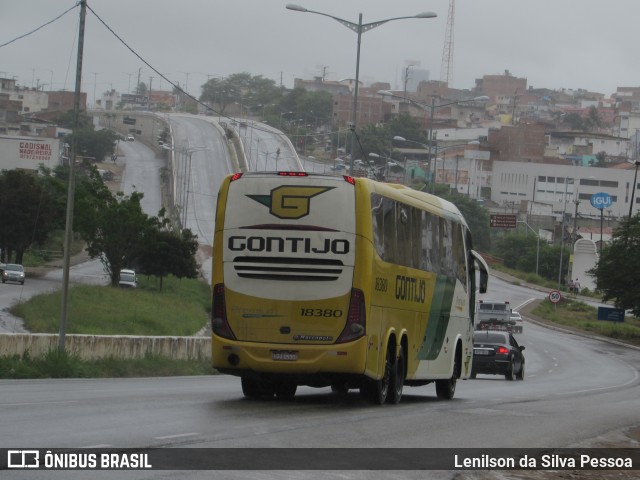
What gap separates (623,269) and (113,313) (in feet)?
123

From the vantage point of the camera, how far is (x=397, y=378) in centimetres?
1956

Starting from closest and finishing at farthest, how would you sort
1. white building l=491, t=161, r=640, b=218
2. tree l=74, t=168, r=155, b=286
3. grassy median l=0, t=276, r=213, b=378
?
1. grassy median l=0, t=276, r=213, b=378
2. tree l=74, t=168, r=155, b=286
3. white building l=491, t=161, r=640, b=218

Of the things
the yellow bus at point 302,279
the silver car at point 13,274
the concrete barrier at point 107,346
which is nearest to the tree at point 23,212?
the silver car at point 13,274

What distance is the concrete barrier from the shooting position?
1071 inches

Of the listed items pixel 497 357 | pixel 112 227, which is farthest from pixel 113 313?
pixel 112 227

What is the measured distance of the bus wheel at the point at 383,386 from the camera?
18656mm

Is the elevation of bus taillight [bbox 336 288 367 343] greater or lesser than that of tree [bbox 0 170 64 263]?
greater

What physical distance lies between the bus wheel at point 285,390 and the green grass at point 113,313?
26.0 metres

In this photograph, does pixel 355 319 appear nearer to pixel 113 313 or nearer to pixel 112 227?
pixel 113 313

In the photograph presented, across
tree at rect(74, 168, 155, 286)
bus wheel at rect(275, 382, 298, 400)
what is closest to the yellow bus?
bus wheel at rect(275, 382, 298, 400)

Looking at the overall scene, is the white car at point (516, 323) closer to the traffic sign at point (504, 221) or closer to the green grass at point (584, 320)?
the green grass at point (584, 320)

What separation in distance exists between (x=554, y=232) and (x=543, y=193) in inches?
1076

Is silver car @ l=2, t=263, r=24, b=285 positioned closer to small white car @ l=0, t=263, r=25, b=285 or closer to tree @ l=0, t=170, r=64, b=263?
small white car @ l=0, t=263, r=25, b=285

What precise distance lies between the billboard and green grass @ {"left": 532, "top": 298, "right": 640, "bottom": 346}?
61.3 metres
